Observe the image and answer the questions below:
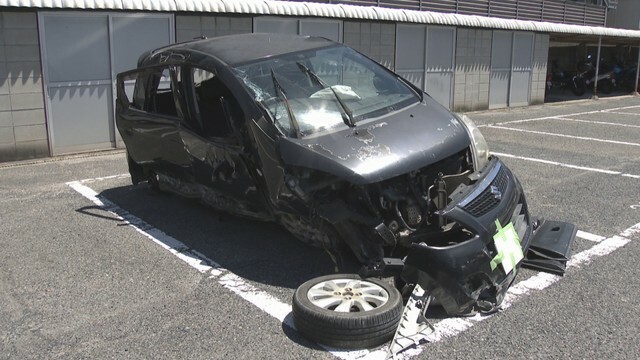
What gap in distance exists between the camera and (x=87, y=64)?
29.3 feet

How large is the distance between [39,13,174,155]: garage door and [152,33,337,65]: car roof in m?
4.05

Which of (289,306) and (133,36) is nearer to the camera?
(289,306)

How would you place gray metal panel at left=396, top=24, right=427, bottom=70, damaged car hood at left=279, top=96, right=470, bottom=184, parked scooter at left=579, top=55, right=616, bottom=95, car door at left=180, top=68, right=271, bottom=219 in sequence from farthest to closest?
parked scooter at left=579, top=55, right=616, bottom=95, gray metal panel at left=396, top=24, right=427, bottom=70, car door at left=180, top=68, right=271, bottom=219, damaged car hood at left=279, top=96, right=470, bottom=184

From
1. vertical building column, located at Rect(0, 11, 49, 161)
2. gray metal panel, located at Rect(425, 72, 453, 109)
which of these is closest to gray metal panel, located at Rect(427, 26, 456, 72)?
gray metal panel, located at Rect(425, 72, 453, 109)

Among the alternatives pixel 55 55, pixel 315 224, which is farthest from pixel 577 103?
pixel 315 224

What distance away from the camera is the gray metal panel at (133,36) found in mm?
9094

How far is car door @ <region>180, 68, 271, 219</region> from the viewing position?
14.7 feet

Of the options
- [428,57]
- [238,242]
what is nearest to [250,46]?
[238,242]

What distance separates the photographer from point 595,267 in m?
4.29

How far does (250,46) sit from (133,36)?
5039 mm

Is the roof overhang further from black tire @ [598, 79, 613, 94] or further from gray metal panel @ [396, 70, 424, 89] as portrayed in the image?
black tire @ [598, 79, 613, 94]

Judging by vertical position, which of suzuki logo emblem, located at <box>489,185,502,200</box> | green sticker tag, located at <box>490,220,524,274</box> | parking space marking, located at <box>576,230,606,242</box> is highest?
suzuki logo emblem, located at <box>489,185,502,200</box>

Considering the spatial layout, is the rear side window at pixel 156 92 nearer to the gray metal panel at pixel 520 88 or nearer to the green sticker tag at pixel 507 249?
the green sticker tag at pixel 507 249

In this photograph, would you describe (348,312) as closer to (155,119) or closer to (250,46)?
(250,46)
